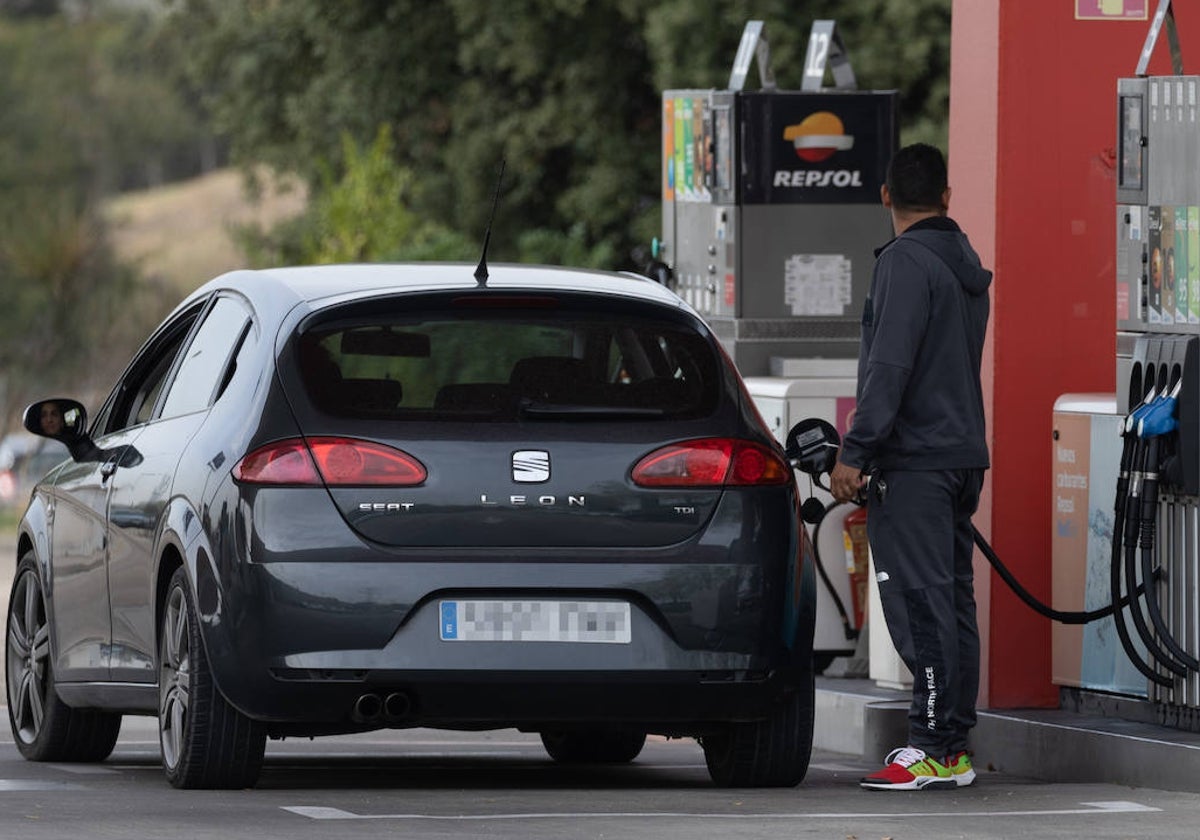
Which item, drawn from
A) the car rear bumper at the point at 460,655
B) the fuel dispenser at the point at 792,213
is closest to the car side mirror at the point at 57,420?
the car rear bumper at the point at 460,655

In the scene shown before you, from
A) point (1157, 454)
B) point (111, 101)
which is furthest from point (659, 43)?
point (111, 101)

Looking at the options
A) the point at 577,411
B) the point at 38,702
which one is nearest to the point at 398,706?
the point at 577,411

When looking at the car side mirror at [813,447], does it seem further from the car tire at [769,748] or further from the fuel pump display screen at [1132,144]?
the fuel pump display screen at [1132,144]

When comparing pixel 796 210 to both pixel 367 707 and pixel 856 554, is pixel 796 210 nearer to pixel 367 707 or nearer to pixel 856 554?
pixel 856 554

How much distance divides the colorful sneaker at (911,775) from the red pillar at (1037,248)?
154 cm

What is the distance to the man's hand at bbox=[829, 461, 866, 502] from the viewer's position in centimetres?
802

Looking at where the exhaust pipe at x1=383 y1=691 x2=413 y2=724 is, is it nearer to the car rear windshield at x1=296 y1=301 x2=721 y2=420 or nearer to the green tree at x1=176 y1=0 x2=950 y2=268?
the car rear windshield at x1=296 y1=301 x2=721 y2=420

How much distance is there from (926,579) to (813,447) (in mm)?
529

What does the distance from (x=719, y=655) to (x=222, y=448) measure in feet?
4.71

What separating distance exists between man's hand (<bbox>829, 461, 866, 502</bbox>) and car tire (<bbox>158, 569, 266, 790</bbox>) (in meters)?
1.78

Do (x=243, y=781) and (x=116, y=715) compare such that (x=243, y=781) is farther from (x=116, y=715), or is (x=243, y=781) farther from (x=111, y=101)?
(x=111, y=101)

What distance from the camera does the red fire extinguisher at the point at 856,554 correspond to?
1131 centimetres

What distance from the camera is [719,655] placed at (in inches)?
293

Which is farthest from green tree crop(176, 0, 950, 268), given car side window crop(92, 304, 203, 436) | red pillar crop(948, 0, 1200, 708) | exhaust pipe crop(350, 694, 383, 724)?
exhaust pipe crop(350, 694, 383, 724)
